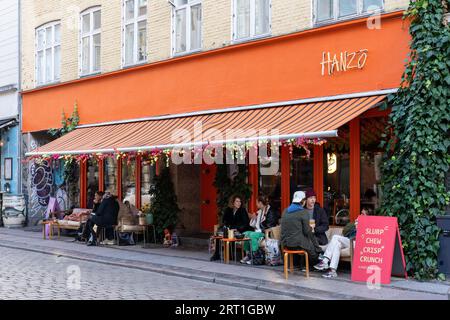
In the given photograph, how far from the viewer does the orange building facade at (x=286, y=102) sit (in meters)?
11.6

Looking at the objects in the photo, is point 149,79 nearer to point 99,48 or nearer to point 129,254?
point 99,48

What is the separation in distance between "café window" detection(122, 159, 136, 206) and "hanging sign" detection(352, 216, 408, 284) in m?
8.80

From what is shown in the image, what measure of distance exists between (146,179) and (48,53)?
633 centimetres

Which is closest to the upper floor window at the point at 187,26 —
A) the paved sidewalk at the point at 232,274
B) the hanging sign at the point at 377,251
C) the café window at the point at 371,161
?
the paved sidewalk at the point at 232,274

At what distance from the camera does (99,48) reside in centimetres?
1852

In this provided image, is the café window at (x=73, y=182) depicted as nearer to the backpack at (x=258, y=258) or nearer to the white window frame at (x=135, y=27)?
the white window frame at (x=135, y=27)

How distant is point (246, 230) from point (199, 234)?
3.60 metres

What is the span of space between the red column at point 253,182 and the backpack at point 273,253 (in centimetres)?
217

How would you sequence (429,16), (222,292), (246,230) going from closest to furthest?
(222,292) < (429,16) < (246,230)

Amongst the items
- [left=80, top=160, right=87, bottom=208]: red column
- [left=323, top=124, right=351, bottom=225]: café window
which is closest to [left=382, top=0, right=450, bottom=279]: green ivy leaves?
[left=323, top=124, right=351, bottom=225]: café window

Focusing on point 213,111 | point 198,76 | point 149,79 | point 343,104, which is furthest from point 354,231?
point 149,79

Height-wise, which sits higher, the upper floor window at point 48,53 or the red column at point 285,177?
the upper floor window at point 48,53

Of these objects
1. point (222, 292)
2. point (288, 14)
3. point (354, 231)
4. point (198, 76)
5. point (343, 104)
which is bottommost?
point (222, 292)

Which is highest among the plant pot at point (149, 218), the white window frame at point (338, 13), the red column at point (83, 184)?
the white window frame at point (338, 13)
